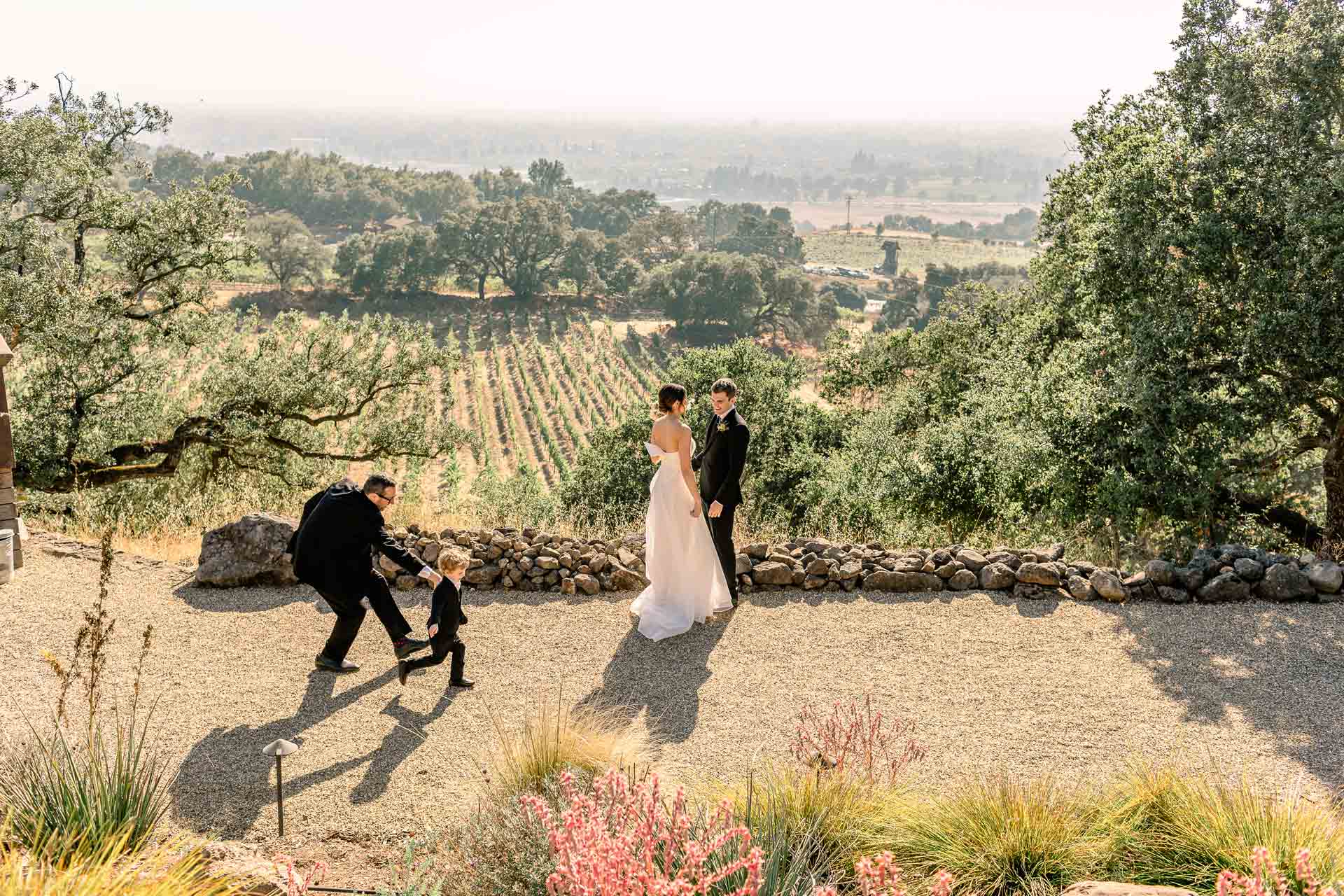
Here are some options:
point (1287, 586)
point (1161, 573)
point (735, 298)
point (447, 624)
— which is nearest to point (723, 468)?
point (447, 624)

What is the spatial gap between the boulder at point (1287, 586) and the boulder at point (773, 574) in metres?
4.06

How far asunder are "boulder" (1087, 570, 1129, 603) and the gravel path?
0.14m

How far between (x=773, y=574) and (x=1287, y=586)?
440 cm

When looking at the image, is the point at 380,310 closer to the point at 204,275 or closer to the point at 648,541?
the point at 204,275

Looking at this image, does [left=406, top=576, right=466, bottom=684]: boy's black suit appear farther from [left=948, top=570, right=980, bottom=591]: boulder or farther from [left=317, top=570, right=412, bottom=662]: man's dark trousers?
[left=948, top=570, right=980, bottom=591]: boulder

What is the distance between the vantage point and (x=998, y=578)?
888 centimetres

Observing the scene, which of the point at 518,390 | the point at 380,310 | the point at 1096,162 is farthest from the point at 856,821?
the point at 380,310

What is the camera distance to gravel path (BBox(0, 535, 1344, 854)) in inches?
249

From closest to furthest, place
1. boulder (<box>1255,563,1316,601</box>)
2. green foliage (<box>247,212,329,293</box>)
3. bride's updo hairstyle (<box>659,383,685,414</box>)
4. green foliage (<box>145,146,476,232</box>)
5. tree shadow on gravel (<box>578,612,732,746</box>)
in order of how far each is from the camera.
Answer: tree shadow on gravel (<box>578,612,732,746</box>), bride's updo hairstyle (<box>659,383,685,414</box>), boulder (<box>1255,563,1316,601</box>), green foliage (<box>247,212,329,293</box>), green foliage (<box>145,146,476,232</box>)

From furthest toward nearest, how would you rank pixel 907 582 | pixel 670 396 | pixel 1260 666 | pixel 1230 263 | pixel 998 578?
pixel 1230 263 → pixel 907 582 → pixel 998 578 → pixel 670 396 → pixel 1260 666

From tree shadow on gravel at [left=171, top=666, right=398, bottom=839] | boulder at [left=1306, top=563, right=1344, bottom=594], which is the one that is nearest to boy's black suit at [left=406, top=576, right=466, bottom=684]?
tree shadow on gravel at [left=171, top=666, right=398, bottom=839]

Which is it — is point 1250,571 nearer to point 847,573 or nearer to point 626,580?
point 847,573

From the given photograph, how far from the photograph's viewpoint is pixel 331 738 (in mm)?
6793

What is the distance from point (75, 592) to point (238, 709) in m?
3.19
